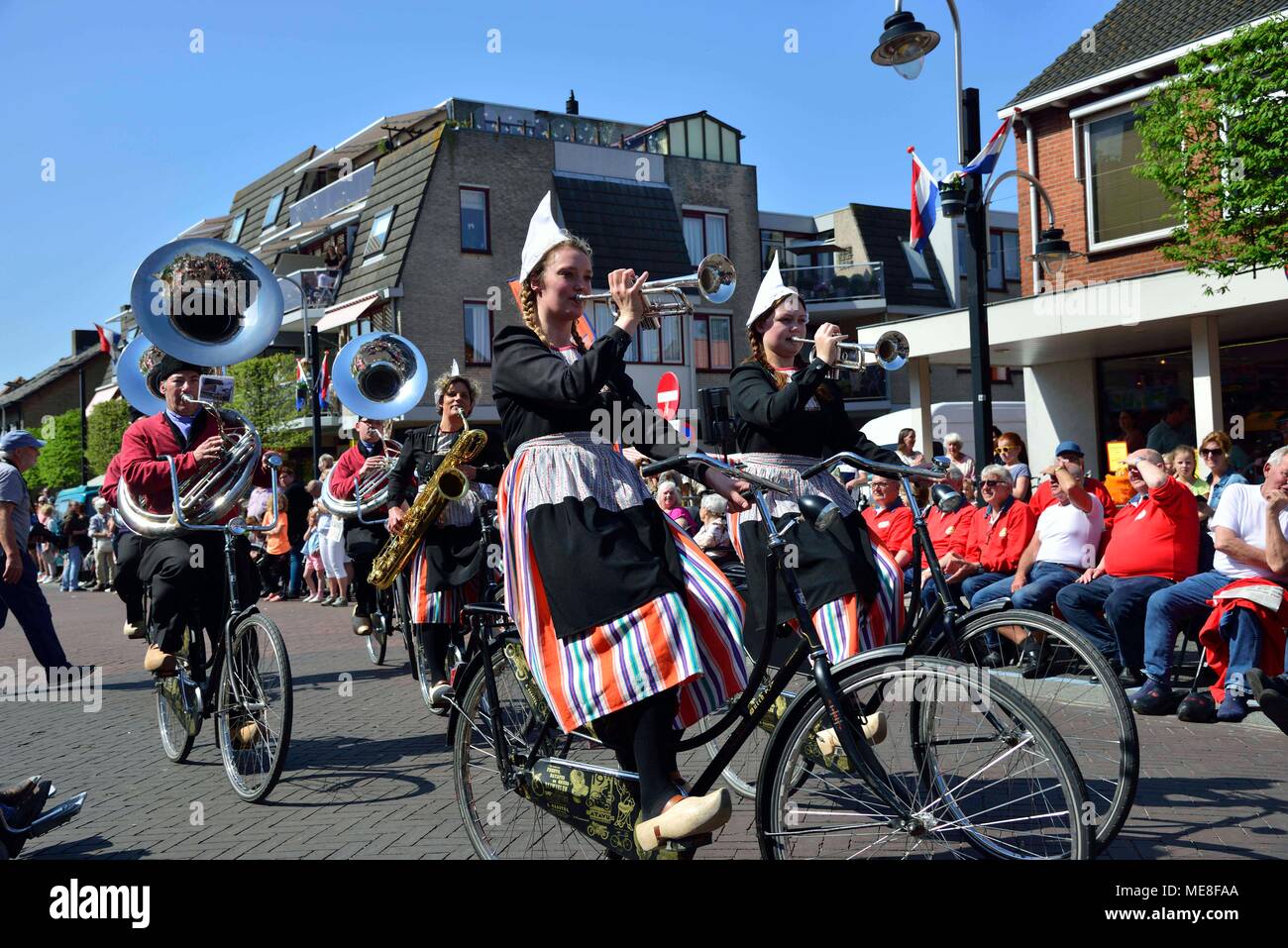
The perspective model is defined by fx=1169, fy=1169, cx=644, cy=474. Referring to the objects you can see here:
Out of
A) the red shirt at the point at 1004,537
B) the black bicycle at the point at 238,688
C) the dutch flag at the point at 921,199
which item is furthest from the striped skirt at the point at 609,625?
the dutch flag at the point at 921,199

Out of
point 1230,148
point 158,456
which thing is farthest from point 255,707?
point 1230,148

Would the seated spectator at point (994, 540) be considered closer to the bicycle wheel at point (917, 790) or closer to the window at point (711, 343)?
the bicycle wheel at point (917, 790)

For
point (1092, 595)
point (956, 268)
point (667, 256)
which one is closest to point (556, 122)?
point (667, 256)

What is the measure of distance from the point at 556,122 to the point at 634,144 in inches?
111

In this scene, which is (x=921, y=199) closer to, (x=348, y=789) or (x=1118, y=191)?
(x=1118, y=191)

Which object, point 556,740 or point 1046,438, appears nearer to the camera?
point 556,740

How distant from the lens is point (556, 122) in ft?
117

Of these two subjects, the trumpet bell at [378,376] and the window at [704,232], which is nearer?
the trumpet bell at [378,376]

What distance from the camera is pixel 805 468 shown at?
4824 mm

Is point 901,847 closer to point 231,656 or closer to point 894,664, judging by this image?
point 894,664

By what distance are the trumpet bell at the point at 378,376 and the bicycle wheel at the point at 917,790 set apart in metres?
7.38

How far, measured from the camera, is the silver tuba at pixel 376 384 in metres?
9.85

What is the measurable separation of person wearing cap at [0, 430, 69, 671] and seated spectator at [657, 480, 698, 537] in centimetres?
560

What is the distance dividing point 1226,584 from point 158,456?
6.11m
